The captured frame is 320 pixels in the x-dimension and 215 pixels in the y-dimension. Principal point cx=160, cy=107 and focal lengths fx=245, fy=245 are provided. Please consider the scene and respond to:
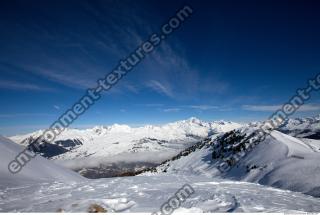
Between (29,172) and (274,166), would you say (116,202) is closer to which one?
(29,172)

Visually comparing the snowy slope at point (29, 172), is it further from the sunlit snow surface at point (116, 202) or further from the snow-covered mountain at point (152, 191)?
the sunlit snow surface at point (116, 202)

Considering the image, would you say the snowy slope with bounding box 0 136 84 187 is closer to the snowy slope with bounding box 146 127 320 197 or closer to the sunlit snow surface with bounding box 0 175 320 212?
the sunlit snow surface with bounding box 0 175 320 212

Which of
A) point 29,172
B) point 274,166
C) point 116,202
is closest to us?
point 116,202

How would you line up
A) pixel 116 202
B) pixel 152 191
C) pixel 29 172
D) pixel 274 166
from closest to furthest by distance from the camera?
pixel 116 202
pixel 152 191
pixel 29 172
pixel 274 166

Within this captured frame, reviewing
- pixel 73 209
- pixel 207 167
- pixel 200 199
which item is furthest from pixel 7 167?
pixel 207 167

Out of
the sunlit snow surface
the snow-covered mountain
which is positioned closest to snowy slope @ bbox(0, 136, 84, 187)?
the snow-covered mountain

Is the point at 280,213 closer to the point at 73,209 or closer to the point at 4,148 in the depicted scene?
the point at 73,209

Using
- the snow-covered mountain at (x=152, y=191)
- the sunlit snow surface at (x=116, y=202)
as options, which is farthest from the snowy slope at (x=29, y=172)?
the sunlit snow surface at (x=116, y=202)

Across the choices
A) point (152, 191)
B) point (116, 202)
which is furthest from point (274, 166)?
point (116, 202)
